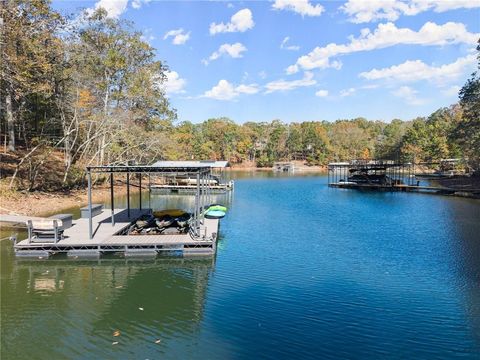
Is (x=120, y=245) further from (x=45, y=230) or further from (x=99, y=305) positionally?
(x=99, y=305)

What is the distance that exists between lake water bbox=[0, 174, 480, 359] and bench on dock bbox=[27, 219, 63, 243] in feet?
3.62

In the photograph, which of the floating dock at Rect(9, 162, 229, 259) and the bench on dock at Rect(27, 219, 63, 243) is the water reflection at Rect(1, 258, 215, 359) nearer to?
the floating dock at Rect(9, 162, 229, 259)

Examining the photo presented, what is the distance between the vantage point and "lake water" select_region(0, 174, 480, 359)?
354 inches

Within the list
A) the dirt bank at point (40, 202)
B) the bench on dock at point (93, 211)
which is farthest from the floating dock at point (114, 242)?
the dirt bank at point (40, 202)

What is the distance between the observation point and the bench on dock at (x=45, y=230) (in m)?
15.8

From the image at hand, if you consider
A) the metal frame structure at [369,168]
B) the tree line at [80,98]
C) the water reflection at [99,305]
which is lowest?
the water reflection at [99,305]

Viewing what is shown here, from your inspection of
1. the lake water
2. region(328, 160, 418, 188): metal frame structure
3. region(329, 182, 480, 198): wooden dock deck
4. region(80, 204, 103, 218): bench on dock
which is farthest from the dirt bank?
region(328, 160, 418, 188): metal frame structure

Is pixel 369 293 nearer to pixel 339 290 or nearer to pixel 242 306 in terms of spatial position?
pixel 339 290

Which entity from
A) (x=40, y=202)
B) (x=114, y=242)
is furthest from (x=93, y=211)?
(x=40, y=202)

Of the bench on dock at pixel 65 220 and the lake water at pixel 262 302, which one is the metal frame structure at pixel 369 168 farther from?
the bench on dock at pixel 65 220

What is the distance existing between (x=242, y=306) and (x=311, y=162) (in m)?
93.8

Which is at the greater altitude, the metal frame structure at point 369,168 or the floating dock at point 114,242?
the metal frame structure at point 369,168

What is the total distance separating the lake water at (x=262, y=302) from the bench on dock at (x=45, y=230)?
1.10 m

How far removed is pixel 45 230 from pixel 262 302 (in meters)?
9.52
